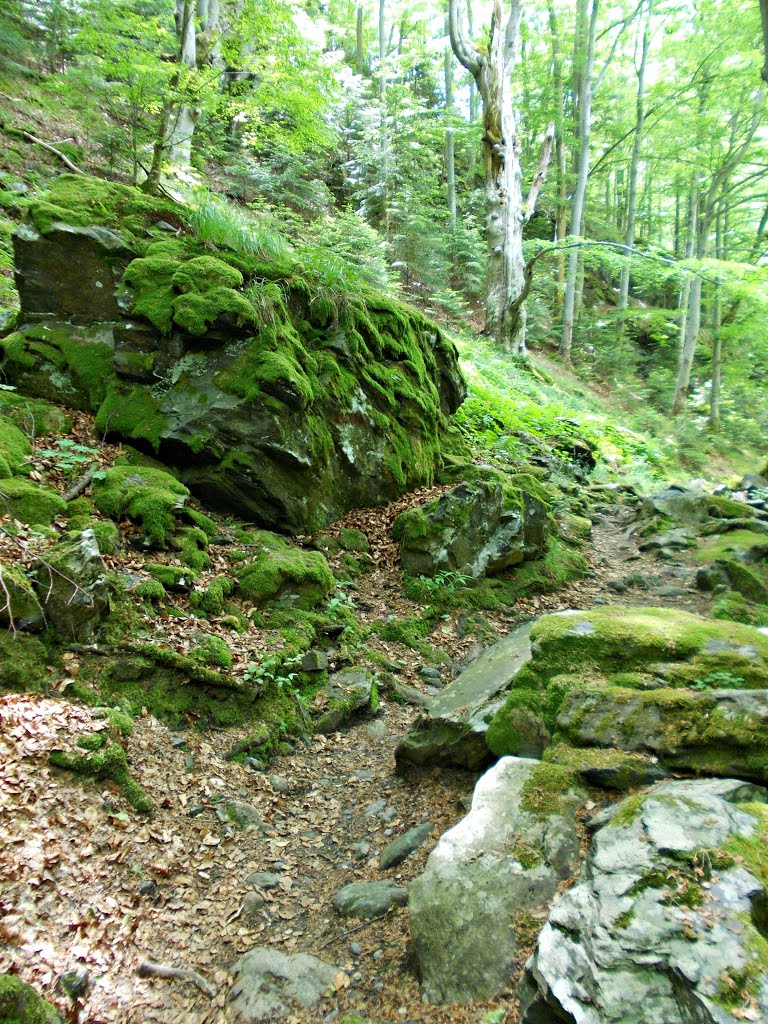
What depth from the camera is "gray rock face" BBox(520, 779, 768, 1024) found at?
70.4 inches

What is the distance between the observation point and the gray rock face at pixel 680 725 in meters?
2.76

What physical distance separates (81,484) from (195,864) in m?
3.30

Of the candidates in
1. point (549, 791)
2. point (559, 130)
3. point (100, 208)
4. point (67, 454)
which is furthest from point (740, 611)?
point (559, 130)

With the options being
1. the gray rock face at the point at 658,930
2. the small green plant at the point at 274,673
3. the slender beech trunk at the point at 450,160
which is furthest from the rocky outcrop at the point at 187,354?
the slender beech trunk at the point at 450,160

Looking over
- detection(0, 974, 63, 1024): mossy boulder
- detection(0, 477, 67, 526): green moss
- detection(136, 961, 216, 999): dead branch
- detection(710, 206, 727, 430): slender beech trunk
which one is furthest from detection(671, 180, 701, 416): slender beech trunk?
detection(0, 974, 63, 1024): mossy boulder

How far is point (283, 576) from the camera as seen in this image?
5527 millimetres

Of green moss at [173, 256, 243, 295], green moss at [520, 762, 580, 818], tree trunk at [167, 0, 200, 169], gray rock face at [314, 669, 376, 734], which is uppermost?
tree trunk at [167, 0, 200, 169]

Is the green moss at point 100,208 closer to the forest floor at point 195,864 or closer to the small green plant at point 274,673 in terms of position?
the small green plant at point 274,673

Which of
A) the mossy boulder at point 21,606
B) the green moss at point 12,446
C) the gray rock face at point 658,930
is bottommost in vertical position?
the gray rock face at point 658,930

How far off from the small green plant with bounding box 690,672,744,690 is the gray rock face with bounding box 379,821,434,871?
172cm

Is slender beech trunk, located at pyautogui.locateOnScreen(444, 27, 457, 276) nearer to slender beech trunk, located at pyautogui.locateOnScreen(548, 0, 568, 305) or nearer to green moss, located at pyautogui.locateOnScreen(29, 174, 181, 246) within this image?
slender beech trunk, located at pyautogui.locateOnScreen(548, 0, 568, 305)

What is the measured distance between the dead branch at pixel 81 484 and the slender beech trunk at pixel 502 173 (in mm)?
12853

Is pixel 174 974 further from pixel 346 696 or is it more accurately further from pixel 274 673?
pixel 346 696

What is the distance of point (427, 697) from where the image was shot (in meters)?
5.27
